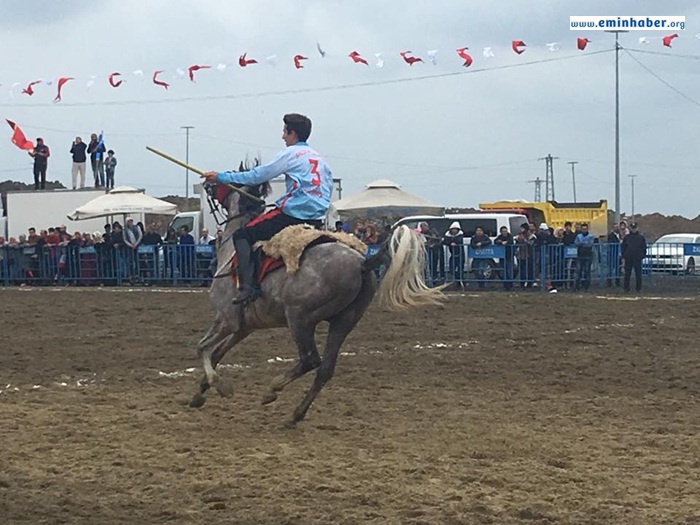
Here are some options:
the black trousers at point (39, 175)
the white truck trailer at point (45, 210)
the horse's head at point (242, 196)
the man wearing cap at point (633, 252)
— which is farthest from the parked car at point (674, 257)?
the horse's head at point (242, 196)

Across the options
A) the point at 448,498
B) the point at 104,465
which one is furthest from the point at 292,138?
the point at 448,498

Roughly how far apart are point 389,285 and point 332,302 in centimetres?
48

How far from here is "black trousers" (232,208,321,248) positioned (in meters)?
9.36

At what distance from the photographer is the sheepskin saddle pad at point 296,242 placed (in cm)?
897

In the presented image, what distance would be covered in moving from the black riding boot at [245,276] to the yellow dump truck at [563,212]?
107 feet

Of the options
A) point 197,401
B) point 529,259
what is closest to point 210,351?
point 197,401

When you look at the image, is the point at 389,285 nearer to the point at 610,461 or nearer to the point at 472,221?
the point at 610,461

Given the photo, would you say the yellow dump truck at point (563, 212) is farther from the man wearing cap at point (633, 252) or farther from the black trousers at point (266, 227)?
the black trousers at point (266, 227)

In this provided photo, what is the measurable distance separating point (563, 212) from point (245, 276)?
1468 inches

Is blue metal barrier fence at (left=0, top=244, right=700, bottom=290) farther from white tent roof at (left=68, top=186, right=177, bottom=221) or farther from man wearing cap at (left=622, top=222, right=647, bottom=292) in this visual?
white tent roof at (left=68, top=186, right=177, bottom=221)

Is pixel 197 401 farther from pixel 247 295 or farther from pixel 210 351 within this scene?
pixel 247 295

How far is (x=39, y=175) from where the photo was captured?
35969 mm

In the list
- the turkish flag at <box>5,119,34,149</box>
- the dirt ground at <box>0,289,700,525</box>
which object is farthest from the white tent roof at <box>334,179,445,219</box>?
the turkish flag at <box>5,119,34,149</box>

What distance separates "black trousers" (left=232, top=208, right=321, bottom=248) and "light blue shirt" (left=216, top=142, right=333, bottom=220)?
5cm
